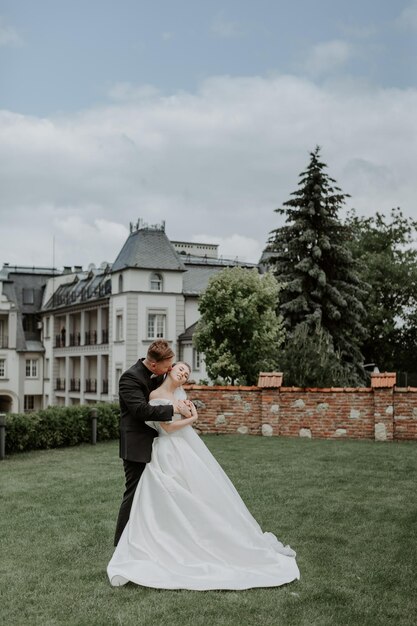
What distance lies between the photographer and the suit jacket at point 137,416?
23.9 feet

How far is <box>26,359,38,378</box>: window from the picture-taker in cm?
6850

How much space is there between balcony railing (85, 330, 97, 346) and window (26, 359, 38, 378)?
9.16 metres

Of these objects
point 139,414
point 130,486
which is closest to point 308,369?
point 130,486

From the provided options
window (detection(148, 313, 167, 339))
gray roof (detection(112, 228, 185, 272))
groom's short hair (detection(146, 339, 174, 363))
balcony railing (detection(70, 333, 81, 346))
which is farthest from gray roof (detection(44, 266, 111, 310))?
groom's short hair (detection(146, 339, 174, 363))

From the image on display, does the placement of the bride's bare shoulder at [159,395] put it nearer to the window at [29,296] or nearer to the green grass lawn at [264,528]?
the green grass lawn at [264,528]

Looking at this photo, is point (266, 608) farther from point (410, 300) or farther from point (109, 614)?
point (410, 300)

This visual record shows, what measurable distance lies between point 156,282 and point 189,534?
46.9 metres

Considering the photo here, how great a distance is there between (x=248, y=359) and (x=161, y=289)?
21.8 meters

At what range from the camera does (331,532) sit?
884cm

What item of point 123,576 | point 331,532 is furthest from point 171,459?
point 331,532

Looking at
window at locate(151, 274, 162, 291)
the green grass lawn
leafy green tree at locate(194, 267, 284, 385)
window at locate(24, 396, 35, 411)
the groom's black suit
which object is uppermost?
window at locate(151, 274, 162, 291)

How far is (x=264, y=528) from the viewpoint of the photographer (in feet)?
29.7

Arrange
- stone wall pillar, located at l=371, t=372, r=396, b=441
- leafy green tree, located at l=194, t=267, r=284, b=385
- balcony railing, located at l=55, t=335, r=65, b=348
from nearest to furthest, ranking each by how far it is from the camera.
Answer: stone wall pillar, located at l=371, t=372, r=396, b=441
leafy green tree, located at l=194, t=267, r=284, b=385
balcony railing, located at l=55, t=335, r=65, b=348

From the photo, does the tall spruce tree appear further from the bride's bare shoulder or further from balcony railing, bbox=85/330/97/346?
the bride's bare shoulder
